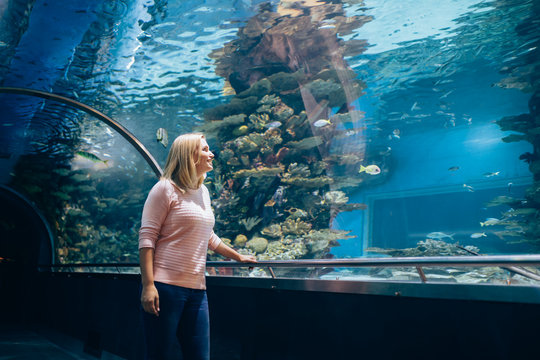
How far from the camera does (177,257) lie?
1717 millimetres

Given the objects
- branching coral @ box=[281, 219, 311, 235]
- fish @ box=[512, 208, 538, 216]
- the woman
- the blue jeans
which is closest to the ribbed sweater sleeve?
the woman

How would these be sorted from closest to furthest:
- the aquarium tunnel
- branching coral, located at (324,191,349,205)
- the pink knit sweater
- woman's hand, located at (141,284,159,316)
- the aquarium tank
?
woman's hand, located at (141,284,159,316) < the pink knit sweater < the aquarium tunnel < the aquarium tank < branching coral, located at (324,191,349,205)

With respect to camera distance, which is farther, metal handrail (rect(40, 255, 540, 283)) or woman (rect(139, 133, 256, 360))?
woman (rect(139, 133, 256, 360))

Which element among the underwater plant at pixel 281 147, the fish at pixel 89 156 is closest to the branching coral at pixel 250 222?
the underwater plant at pixel 281 147

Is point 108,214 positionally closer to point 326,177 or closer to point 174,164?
point 326,177

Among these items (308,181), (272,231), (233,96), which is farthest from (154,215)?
(233,96)

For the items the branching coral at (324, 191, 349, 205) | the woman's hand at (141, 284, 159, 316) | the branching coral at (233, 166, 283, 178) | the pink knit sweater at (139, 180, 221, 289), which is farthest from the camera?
the branching coral at (324, 191, 349, 205)

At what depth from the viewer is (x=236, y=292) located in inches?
114

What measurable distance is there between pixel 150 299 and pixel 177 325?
8.3 inches

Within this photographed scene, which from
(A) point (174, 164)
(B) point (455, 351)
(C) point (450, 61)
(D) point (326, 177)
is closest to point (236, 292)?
(A) point (174, 164)

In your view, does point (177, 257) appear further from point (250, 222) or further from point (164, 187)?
point (250, 222)

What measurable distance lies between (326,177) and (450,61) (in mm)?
9385

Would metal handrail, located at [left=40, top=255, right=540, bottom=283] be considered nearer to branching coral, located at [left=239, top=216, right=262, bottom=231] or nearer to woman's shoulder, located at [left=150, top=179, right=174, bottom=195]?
woman's shoulder, located at [left=150, top=179, right=174, bottom=195]

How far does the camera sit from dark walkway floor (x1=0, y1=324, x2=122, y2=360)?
4.47 metres
